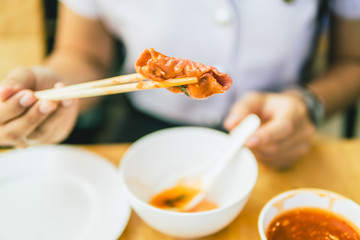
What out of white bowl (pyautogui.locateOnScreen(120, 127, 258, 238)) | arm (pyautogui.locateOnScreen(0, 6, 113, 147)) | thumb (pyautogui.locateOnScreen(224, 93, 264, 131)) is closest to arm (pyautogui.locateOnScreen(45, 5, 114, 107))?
arm (pyautogui.locateOnScreen(0, 6, 113, 147))

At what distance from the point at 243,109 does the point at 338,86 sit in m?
0.55

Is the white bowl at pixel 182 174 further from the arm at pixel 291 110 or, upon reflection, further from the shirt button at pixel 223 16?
the shirt button at pixel 223 16

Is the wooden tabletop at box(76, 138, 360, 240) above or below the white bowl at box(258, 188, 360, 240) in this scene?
below

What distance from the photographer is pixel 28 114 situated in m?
0.77

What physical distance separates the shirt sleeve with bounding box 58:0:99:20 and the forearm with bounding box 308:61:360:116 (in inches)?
35.2

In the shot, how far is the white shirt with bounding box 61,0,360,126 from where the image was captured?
Result: 114cm

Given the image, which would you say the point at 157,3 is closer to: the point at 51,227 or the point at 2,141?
the point at 2,141

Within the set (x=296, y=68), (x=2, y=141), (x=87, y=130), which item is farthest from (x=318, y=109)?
(x=87, y=130)

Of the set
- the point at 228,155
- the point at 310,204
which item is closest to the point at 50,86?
the point at 228,155

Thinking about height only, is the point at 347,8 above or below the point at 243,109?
above

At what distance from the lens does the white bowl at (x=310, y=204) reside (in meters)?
0.63

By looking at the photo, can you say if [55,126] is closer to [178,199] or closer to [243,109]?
[178,199]

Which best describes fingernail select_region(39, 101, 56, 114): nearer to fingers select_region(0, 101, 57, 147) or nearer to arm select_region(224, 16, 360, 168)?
fingers select_region(0, 101, 57, 147)

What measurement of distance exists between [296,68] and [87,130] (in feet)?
3.61
